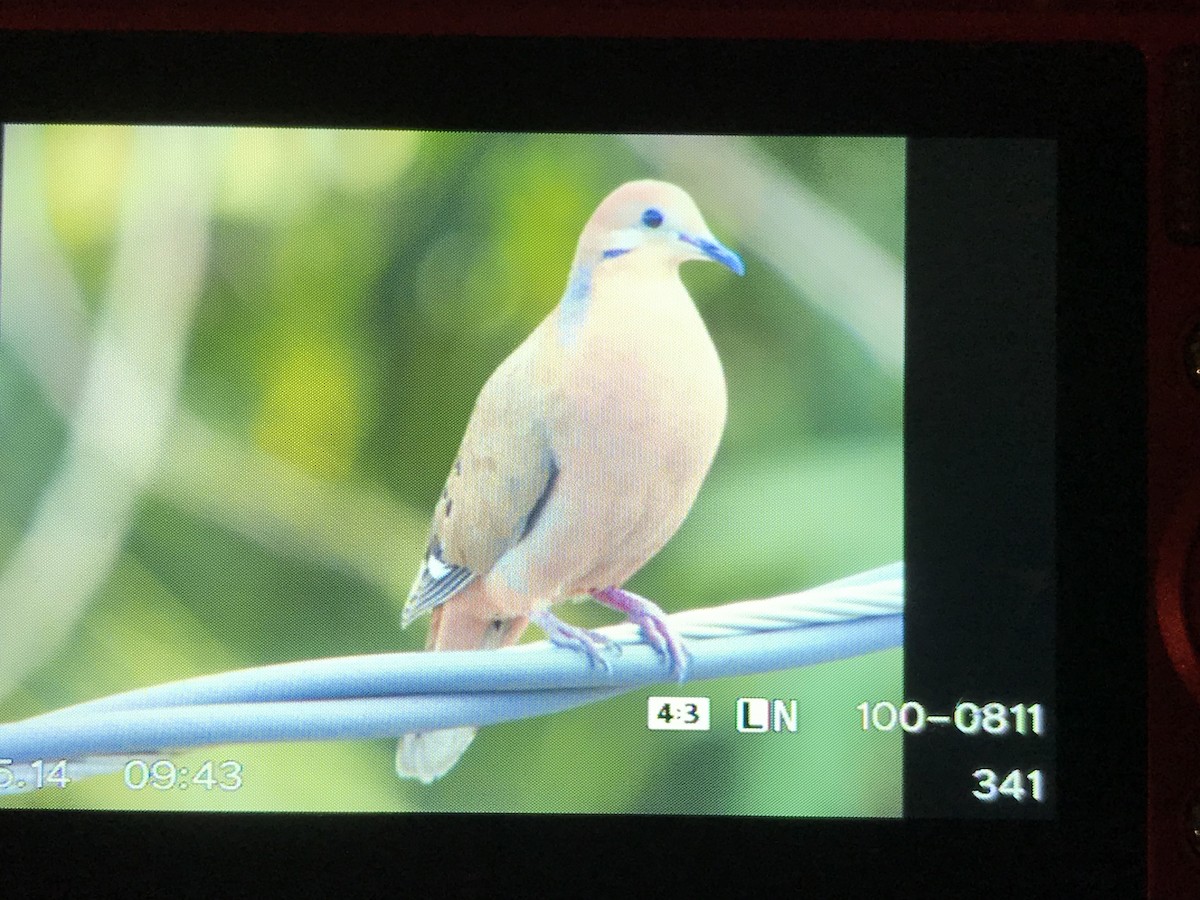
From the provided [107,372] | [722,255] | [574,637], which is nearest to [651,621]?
[574,637]

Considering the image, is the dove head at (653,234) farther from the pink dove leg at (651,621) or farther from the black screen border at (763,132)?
the pink dove leg at (651,621)

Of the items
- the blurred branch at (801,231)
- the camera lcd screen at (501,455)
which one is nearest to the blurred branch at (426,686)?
the camera lcd screen at (501,455)

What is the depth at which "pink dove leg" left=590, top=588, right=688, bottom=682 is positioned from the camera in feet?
2.16

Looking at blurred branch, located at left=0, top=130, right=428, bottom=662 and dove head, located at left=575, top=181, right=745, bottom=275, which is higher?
dove head, located at left=575, top=181, right=745, bottom=275

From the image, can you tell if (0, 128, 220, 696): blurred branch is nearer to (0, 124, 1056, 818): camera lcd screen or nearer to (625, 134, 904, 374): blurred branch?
(0, 124, 1056, 818): camera lcd screen

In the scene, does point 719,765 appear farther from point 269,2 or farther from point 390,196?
point 269,2

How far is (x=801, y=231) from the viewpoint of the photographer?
26.5 inches

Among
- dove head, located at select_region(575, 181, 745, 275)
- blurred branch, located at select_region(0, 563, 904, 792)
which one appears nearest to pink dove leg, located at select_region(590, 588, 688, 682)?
blurred branch, located at select_region(0, 563, 904, 792)

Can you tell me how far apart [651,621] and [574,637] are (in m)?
0.04

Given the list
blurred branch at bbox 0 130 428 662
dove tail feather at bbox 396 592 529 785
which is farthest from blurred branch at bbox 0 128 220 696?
dove tail feather at bbox 396 592 529 785

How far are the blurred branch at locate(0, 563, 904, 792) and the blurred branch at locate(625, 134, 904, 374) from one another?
5.3 inches

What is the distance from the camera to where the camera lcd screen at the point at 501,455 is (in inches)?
25.7
